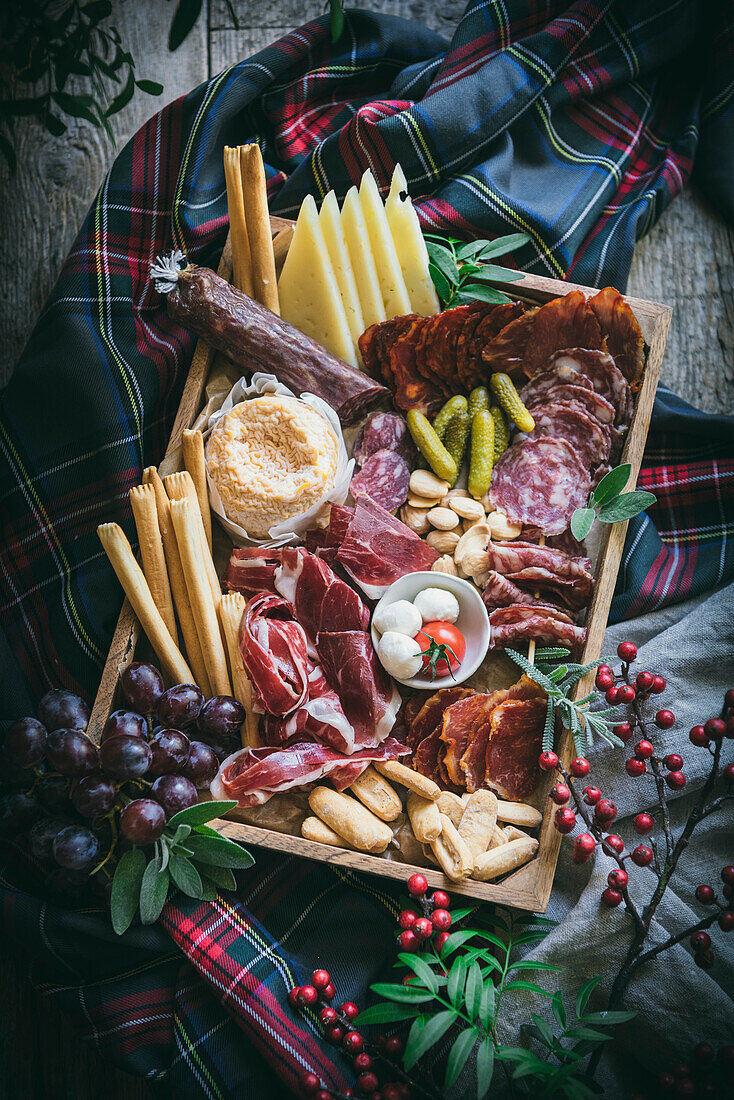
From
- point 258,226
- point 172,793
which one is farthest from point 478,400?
point 172,793

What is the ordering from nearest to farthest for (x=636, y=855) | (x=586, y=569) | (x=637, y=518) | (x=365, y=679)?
1. (x=636, y=855)
2. (x=365, y=679)
3. (x=586, y=569)
4. (x=637, y=518)

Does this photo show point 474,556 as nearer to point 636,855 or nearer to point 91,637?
point 636,855

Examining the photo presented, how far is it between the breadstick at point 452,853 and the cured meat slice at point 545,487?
28.1 inches

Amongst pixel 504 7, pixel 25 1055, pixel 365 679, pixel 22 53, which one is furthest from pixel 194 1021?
pixel 504 7

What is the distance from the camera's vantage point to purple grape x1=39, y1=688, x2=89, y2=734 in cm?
168

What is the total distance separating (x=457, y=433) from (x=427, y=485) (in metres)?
0.16

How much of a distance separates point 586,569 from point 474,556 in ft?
0.88

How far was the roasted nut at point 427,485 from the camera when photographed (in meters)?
1.89

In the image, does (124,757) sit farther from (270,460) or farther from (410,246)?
(410,246)

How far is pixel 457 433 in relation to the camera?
192cm

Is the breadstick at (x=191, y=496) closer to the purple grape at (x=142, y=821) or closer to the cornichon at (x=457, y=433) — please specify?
the purple grape at (x=142, y=821)

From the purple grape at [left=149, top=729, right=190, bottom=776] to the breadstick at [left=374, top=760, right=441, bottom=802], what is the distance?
423 millimetres

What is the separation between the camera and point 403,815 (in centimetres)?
173

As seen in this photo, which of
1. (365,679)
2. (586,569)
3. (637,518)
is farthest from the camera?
(637,518)
